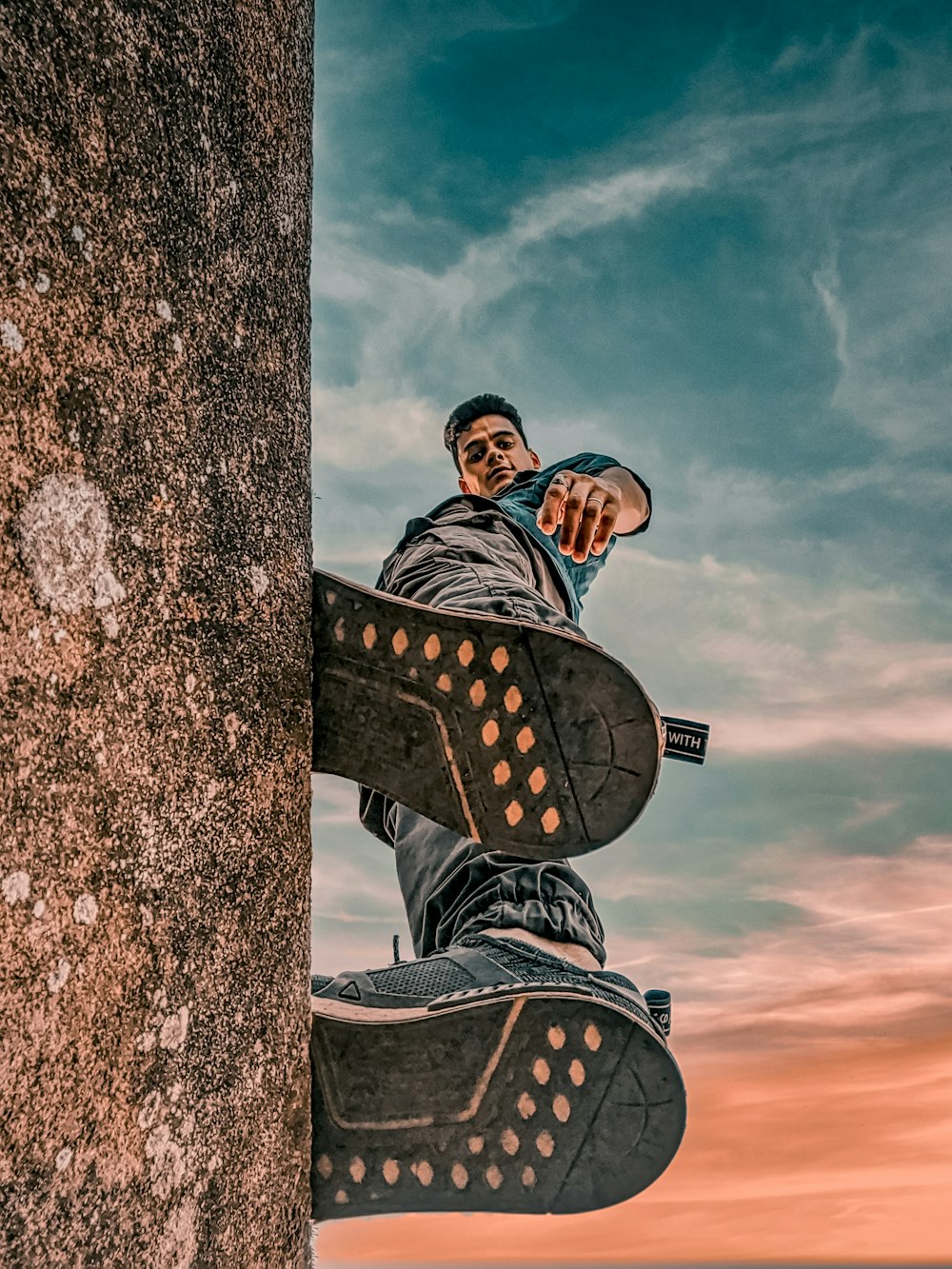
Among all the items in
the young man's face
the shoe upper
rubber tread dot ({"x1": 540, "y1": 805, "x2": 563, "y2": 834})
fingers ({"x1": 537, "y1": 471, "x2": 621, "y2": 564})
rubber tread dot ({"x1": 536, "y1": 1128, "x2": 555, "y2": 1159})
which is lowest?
rubber tread dot ({"x1": 536, "y1": 1128, "x2": 555, "y2": 1159})

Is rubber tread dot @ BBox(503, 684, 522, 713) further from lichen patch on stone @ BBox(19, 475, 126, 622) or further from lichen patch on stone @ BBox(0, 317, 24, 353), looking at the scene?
lichen patch on stone @ BBox(0, 317, 24, 353)

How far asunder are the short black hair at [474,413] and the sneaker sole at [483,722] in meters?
3.08

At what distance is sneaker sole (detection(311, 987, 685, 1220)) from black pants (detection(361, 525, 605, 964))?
0.27m

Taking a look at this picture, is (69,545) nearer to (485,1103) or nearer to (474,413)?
(485,1103)

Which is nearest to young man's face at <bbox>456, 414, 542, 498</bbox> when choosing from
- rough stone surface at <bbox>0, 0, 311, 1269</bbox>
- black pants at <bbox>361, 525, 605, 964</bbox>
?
black pants at <bbox>361, 525, 605, 964</bbox>

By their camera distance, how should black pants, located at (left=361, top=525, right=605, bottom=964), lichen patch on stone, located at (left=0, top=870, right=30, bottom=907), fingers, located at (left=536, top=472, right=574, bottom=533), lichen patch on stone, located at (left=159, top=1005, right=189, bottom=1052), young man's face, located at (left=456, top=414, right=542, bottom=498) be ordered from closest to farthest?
lichen patch on stone, located at (left=0, top=870, right=30, bottom=907), lichen patch on stone, located at (left=159, top=1005, right=189, bottom=1052), black pants, located at (left=361, top=525, right=605, bottom=964), fingers, located at (left=536, top=472, right=574, bottom=533), young man's face, located at (left=456, top=414, right=542, bottom=498)

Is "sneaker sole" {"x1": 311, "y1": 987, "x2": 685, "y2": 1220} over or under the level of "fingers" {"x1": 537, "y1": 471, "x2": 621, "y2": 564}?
under

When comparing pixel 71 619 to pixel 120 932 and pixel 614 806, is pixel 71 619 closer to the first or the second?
pixel 120 932

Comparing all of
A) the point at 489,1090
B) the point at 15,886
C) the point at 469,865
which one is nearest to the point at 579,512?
the point at 469,865

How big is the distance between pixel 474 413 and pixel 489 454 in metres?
0.20

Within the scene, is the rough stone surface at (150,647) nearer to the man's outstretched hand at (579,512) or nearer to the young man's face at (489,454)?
the man's outstretched hand at (579,512)

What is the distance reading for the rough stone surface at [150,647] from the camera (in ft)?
3.10

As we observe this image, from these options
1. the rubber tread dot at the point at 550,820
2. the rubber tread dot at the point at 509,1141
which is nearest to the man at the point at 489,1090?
the rubber tread dot at the point at 509,1141

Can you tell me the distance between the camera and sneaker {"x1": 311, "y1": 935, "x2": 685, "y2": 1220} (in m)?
1.31
